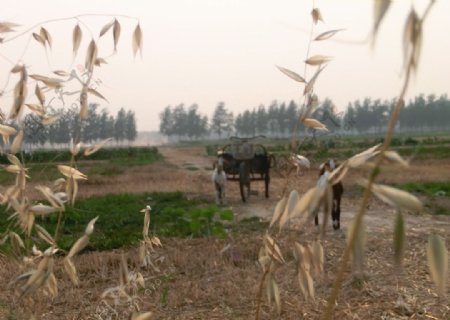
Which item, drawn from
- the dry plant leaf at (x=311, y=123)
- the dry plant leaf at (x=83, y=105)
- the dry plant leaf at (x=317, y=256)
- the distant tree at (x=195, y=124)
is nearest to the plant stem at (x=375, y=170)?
the dry plant leaf at (x=317, y=256)

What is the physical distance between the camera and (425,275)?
490 cm

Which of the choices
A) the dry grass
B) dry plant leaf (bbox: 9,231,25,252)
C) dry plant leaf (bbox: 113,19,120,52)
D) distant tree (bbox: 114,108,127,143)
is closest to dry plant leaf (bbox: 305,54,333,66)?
dry plant leaf (bbox: 113,19,120,52)

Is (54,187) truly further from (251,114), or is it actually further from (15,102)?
(251,114)

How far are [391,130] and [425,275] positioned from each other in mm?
4834

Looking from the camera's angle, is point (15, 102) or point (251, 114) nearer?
point (15, 102)

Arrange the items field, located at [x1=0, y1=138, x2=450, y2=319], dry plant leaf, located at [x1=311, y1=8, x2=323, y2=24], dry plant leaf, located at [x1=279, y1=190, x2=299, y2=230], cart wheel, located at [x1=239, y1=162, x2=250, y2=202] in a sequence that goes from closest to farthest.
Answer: dry plant leaf, located at [x1=279, y1=190, x2=299, y2=230]
dry plant leaf, located at [x1=311, y1=8, x2=323, y2=24]
field, located at [x1=0, y1=138, x2=450, y2=319]
cart wheel, located at [x1=239, y1=162, x2=250, y2=202]

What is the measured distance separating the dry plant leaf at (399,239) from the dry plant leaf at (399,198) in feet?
0.07

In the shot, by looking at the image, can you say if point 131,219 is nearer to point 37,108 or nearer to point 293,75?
point 37,108

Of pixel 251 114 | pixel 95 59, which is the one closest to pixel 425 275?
pixel 95 59

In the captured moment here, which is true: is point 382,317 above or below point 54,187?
below

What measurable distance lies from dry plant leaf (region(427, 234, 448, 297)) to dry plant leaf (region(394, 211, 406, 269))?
7cm

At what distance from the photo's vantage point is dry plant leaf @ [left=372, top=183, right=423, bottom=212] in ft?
1.86

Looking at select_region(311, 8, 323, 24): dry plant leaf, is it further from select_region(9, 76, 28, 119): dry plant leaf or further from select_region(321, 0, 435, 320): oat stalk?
select_region(9, 76, 28, 119): dry plant leaf

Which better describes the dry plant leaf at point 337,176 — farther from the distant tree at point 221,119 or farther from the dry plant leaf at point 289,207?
the distant tree at point 221,119
